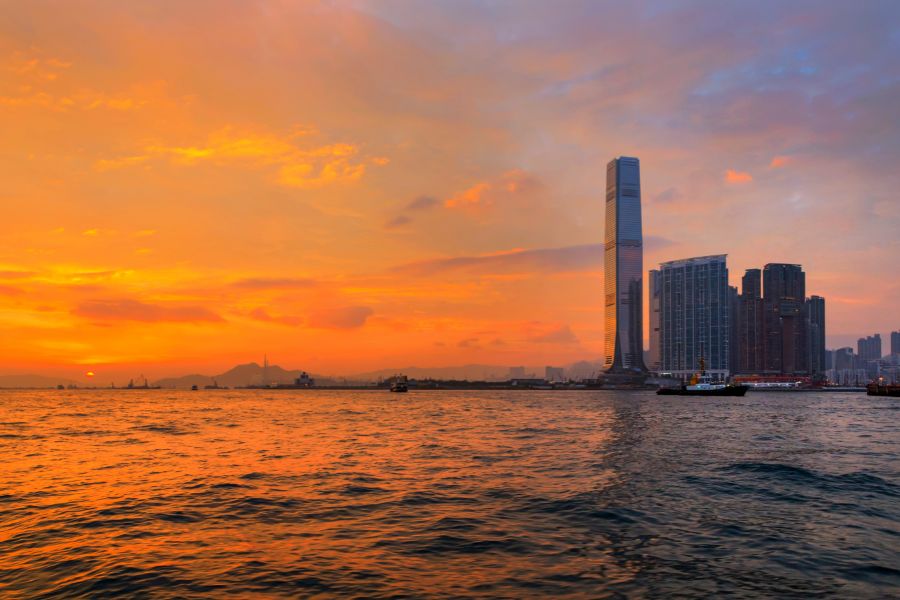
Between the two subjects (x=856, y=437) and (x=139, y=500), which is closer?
(x=139, y=500)

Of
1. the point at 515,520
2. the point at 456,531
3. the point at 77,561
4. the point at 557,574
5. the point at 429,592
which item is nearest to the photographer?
the point at 429,592

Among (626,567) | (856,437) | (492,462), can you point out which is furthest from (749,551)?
(856,437)

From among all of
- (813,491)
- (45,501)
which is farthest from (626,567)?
(45,501)

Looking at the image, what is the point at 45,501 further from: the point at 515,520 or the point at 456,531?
the point at 515,520

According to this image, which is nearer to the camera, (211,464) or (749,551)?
(749,551)

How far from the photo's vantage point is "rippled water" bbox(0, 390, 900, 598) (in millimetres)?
18438

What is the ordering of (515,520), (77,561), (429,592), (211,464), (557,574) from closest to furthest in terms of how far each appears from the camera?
(429,592), (557,574), (77,561), (515,520), (211,464)

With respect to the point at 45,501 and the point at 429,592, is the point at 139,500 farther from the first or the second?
the point at 429,592

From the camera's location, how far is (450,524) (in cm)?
2589

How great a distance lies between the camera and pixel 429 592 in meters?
17.4

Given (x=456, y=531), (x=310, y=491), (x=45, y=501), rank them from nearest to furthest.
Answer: (x=456, y=531), (x=45, y=501), (x=310, y=491)

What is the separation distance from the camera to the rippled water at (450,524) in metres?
18.4

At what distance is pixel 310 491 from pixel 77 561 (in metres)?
14.0

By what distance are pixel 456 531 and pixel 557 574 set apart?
642cm
